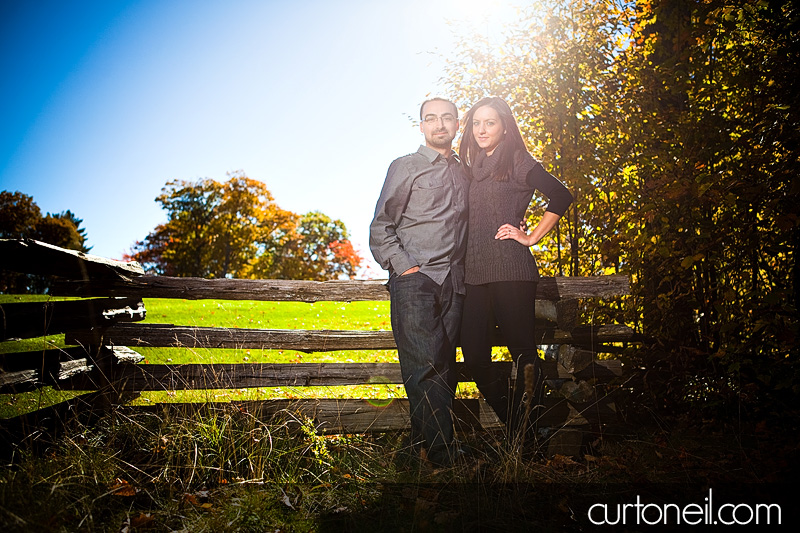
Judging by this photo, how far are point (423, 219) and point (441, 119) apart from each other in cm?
75

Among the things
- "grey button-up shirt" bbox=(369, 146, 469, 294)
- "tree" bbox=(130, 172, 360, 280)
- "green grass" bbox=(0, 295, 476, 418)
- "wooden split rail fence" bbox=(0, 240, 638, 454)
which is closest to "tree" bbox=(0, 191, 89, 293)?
"tree" bbox=(130, 172, 360, 280)

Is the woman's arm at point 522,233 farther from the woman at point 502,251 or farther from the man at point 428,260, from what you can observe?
the man at point 428,260

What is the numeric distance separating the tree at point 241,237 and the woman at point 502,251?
107ft

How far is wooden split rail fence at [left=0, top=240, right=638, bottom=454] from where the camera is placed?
13.6 ft

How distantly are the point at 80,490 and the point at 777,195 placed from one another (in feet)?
17.7

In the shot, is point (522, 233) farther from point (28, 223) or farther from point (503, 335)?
point (28, 223)

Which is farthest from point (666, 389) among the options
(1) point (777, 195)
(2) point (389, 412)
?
(2) point (389, 412)

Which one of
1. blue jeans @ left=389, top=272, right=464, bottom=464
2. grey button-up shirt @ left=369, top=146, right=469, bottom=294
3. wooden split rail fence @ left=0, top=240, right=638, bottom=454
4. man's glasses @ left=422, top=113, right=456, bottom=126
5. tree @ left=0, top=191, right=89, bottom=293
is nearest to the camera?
blue jeans @ left=389, top=272, right=464, bottom=464

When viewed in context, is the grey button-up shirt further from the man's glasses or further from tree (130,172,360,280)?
tree (130,172,360,280)

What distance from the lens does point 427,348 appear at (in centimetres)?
338

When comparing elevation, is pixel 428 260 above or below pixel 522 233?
below

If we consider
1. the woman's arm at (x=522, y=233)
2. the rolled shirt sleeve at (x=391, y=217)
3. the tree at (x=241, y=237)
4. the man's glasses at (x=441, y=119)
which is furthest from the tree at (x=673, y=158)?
the tree at (x=241, y=237)

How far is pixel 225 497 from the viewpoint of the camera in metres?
2.88

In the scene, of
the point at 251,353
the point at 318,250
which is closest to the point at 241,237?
the point at 318,250
